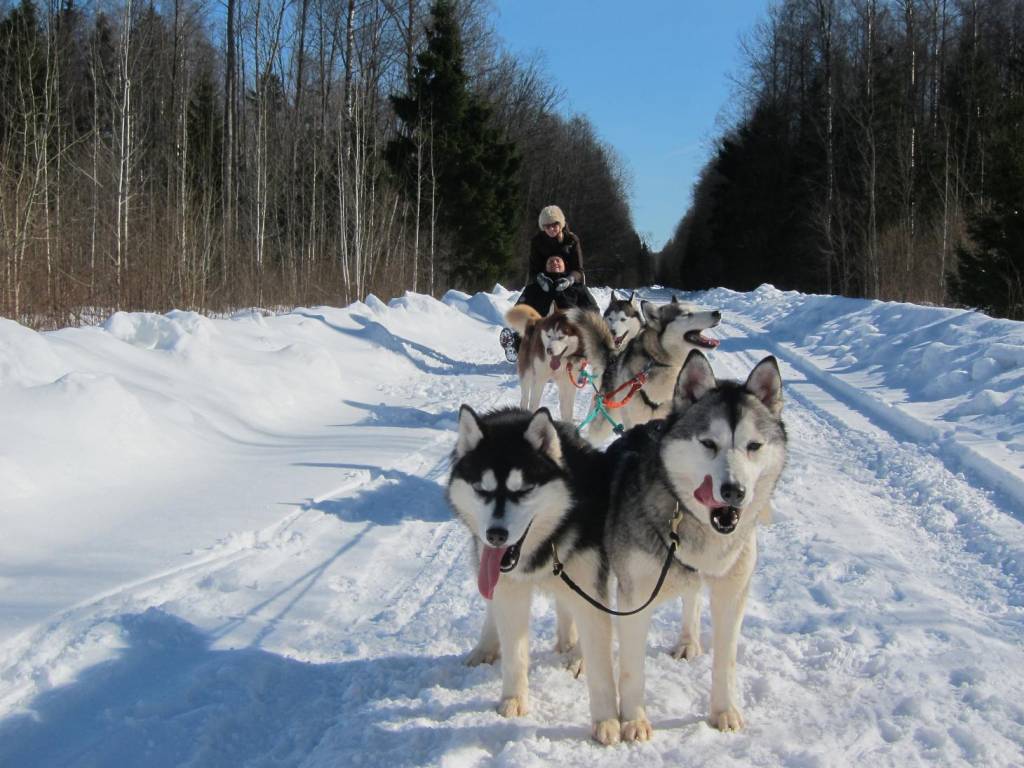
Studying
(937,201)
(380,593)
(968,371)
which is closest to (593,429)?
(380,593)

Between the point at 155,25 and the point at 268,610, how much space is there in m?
23.3

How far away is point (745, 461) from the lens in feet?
8.04

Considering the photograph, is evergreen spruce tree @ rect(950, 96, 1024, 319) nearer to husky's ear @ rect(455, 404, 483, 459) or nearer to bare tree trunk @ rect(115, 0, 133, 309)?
husky's ear @ rect(455, 404, 483, 459)

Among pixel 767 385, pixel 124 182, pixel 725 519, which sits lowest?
pixel 725 519

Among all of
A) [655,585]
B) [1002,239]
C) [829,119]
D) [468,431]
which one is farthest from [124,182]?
[829,119]

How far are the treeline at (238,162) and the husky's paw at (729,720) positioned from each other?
8.29 m

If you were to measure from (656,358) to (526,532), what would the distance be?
310cm

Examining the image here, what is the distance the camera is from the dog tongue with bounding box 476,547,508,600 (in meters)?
2.63

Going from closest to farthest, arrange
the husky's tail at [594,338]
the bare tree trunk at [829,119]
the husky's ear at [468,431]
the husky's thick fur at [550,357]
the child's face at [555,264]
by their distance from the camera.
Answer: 1. the husky's ear at [468,431]
2. the husky's tail at [594,338]
3. the husky's thick fur at [550,357]
4. the child's face at [555,264]
5. the bare tree trunk at [829,119]

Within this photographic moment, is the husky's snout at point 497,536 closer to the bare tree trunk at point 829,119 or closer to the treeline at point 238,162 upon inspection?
the treeline at point 238,162

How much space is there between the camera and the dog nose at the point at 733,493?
232 centimetres

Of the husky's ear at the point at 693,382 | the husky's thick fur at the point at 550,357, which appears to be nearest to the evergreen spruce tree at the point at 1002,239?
the husky's thick fur at the point at 550,357

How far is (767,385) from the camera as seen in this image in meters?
2.73

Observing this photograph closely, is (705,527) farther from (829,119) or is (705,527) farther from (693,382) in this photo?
(829,119)
